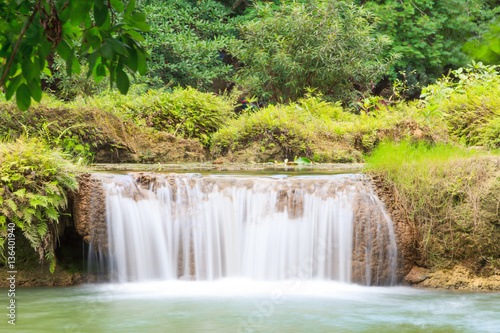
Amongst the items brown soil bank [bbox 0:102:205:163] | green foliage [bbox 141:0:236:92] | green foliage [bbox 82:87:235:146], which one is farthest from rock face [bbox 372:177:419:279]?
green foliage [bbox 141:0:236:92]

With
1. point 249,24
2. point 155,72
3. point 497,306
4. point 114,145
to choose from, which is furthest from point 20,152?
point 155,72

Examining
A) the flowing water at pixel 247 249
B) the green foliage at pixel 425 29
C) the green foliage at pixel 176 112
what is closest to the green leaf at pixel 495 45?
the flowing water at pixel 247 249

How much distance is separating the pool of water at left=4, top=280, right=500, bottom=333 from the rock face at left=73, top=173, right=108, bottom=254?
57 cm

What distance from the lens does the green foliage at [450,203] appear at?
21.3ft

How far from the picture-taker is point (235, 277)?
22.2 feet

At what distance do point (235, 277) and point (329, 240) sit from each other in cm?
128

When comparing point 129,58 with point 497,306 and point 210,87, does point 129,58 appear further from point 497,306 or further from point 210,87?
point 210,87

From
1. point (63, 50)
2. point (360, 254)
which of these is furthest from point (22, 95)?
point (360, 254)

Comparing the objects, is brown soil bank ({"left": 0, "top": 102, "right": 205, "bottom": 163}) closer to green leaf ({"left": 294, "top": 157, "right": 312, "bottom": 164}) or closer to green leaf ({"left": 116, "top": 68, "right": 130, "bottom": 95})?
green leaf ({"left": 294, "top": 157, "right": 312, "bottom": 164})

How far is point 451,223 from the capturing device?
6645mm

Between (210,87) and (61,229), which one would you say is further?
(210,87)

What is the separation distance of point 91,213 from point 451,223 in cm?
444

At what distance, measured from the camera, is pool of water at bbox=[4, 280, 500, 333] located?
484 centimetres

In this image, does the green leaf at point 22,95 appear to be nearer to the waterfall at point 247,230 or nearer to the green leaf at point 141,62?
the green leaf at point 141,62
